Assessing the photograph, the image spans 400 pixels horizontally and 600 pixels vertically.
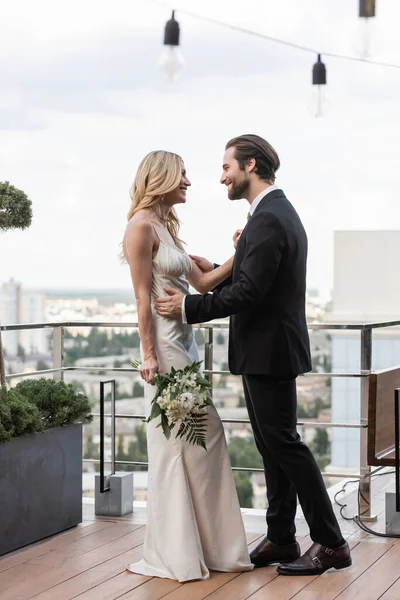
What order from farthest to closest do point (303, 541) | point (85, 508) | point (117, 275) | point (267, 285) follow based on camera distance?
point (117, 275) → point (85, 508) → point (303, 541) → point (267, 285)

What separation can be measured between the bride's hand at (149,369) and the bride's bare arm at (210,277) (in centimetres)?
49

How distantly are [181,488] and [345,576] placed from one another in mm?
704

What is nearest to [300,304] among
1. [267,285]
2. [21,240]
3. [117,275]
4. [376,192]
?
[267,285]

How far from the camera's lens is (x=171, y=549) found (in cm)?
355

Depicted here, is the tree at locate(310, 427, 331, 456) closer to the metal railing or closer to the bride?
the metal railing

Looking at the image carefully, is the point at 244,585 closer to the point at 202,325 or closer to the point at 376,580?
the point at 376,580

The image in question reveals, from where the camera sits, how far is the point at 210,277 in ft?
13.0

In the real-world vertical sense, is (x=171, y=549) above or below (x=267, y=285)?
below

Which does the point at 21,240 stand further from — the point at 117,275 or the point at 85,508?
the point at 85,508

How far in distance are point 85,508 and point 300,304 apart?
6.00 feet

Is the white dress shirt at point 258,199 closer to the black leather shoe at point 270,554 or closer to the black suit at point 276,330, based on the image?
the black suit at point 276,330

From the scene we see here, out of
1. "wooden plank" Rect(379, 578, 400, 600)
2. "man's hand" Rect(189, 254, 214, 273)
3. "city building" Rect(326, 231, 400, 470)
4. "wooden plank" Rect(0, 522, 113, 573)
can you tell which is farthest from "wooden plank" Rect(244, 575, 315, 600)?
A: "city building" Rect(326, 231, 400, 470)

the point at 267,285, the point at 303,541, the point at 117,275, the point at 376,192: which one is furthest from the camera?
the point at 117,275

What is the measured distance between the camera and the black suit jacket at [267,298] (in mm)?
3400
